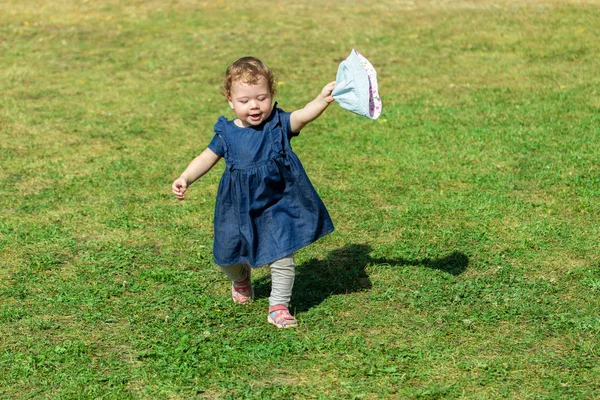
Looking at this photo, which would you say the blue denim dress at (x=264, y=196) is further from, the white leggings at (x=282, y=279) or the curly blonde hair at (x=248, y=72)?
the curly blonde hair at (x=248, y=72)

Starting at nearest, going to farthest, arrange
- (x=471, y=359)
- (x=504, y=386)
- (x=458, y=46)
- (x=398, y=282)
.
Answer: (x=504, y=386), (x=471, y=359), (x=398, y=282), (x=458, y=46)

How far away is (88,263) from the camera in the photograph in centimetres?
605

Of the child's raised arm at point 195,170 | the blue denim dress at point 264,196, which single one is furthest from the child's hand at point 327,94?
the child's raised arm at point 195,170

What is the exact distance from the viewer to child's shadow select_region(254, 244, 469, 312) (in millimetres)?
5527

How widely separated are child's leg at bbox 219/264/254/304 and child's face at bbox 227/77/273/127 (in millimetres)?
937

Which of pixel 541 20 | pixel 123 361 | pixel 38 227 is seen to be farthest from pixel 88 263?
pixel 541 20

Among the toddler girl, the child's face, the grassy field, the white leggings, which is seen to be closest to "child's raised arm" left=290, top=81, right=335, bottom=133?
the toddler girl

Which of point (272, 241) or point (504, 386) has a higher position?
point (272, 241)

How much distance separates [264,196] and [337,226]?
1.89 metres

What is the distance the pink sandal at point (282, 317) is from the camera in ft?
16.3

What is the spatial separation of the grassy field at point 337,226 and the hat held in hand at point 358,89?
1303 mm

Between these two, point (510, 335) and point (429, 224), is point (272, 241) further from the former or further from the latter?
point (429, 224)

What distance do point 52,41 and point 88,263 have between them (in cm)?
881

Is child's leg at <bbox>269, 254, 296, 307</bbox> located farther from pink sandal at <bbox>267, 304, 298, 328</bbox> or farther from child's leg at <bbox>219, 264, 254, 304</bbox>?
child's leg at <bbox>219, 264, 254, 304</bbox>
